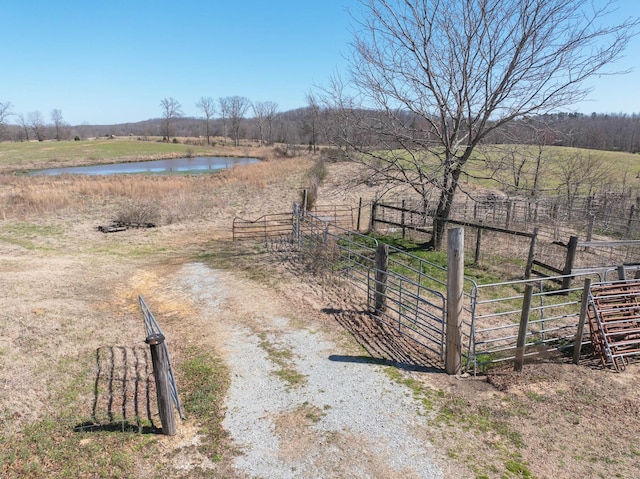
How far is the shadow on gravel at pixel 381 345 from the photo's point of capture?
7.21 m

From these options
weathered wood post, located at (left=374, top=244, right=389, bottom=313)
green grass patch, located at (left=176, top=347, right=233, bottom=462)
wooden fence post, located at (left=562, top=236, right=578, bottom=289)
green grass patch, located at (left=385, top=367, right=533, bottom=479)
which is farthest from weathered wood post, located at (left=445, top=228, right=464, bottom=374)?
wooden fence post, located at (left=562, top=236, right=578, bottom=289)

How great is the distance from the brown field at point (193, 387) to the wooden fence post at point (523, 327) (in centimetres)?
20

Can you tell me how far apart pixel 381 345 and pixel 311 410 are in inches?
99.0

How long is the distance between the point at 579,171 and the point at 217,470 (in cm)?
3021

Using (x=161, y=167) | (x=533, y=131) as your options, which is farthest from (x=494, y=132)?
(x=161, y=167)

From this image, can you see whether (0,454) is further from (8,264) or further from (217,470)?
(8,264)

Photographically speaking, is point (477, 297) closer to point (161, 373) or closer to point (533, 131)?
point (161, 373)

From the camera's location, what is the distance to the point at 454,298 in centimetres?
669

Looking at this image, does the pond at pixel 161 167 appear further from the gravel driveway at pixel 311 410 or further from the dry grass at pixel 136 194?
the gravel driveway at pixel 311 410

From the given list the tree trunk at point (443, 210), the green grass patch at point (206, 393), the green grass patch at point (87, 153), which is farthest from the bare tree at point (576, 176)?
the green grass patch at point (87, 153)

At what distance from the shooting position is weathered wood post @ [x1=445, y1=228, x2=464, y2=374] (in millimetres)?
6551

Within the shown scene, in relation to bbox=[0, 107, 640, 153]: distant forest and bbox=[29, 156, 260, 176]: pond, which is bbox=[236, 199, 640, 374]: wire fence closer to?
bbox=[0, 107, 640, 153]: distant forest

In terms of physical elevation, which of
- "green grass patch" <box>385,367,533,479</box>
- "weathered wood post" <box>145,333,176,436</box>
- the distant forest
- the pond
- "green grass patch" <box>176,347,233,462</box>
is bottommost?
"green grass patch" <box>176,347,233,462</box>

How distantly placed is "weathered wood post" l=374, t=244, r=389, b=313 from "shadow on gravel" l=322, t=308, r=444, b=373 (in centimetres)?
37
